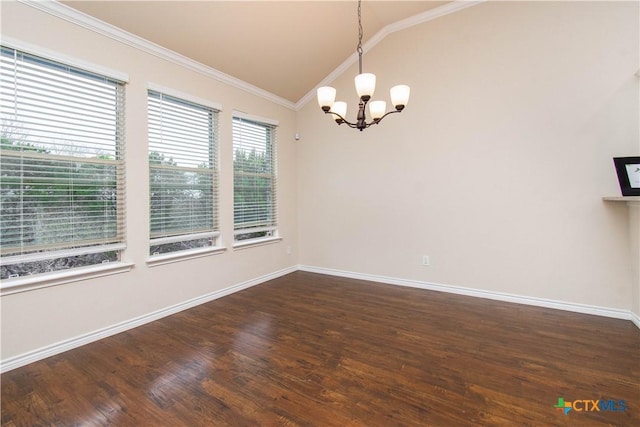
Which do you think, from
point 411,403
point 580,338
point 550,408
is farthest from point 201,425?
point 580,338

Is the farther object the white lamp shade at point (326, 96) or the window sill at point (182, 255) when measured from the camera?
the window sill at point (182, 255)

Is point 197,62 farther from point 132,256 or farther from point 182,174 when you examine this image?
point 132,256

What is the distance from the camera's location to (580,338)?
2.45 meters

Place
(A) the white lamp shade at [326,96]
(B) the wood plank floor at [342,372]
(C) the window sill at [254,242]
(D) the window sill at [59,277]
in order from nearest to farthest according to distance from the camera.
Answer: (B) the wood plank floor at [342,372] < (D) the window sill at [59,277] < (A) the white lamp shade at [326,96] < (C) the window sill at [254,242]

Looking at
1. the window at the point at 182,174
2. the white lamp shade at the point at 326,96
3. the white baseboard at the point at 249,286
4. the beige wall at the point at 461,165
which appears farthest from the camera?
the window at the point at 182,174

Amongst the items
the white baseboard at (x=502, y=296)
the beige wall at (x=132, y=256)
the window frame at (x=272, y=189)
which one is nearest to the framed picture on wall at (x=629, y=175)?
the white baseboard at (x=502, y=296)

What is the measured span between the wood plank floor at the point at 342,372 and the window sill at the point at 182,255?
603 millimetres

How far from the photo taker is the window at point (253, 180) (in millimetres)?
3910

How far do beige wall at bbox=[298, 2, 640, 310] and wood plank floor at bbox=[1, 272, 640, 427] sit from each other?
66 centimetres

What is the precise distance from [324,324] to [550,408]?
1.74 metres

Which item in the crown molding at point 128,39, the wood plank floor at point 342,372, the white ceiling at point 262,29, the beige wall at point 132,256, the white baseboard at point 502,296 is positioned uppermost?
the white ceiling at point 262,29

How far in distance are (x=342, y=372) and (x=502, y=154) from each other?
302cm

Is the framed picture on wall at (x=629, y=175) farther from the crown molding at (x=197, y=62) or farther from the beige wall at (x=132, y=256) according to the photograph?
the beige wall at (x=132, y=256)

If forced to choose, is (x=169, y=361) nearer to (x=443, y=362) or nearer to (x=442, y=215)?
(x=443, y=362)
